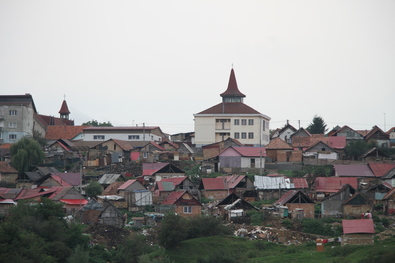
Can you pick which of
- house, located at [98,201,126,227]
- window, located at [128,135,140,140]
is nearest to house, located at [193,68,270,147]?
window, located at [128,135,140,140]

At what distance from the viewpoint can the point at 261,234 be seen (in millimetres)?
37438

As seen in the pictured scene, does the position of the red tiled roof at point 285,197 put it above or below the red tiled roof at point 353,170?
below

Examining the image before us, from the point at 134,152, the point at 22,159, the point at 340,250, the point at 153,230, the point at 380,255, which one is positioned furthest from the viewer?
the point at 134,152

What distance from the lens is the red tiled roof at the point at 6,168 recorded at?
49447mm

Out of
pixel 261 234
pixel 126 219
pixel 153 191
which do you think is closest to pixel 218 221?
pixel 261 234

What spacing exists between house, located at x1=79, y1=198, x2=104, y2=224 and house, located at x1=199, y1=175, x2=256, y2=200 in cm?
783

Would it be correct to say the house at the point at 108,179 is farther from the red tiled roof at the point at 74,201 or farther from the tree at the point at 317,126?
the tree at the point at 317,126

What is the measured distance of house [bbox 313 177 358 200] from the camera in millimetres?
43609

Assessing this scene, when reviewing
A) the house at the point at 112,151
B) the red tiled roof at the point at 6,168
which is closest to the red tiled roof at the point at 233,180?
the house at the point at 112,151

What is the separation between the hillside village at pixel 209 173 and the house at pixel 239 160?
73 millimetres

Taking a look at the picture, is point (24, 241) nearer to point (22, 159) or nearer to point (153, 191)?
point (153, 191)

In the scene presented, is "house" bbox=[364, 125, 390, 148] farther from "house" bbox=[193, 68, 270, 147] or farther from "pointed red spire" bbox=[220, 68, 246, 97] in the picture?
"pointed red spire" bbox=[220, 68, 246, 97]

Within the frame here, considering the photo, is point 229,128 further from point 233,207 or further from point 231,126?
point 233,207

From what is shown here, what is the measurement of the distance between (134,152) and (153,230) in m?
17.9
